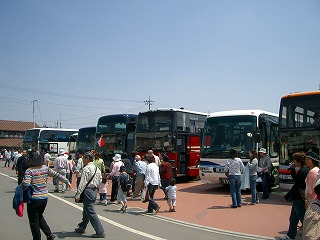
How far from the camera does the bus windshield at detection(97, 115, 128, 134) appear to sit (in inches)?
914

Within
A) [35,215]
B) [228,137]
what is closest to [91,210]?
[35,215]

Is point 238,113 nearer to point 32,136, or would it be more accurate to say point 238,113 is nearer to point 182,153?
point 182,153

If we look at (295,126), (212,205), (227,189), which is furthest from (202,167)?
(295,126)

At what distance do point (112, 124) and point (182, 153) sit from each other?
22.7 ft

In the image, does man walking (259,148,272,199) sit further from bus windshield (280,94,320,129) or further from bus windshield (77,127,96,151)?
bus windshield (77,127,96,151)

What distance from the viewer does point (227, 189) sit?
55.6 ft

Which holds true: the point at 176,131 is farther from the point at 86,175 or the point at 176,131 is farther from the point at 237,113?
the point at 86,175

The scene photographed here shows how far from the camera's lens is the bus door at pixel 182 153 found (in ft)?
59.6

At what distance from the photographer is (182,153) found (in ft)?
61.0

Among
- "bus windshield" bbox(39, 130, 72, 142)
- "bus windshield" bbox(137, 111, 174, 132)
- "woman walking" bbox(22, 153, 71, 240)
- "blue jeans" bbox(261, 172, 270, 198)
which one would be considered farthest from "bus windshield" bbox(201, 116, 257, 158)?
"bus windshield" bbox(39, 130, 72, 142)

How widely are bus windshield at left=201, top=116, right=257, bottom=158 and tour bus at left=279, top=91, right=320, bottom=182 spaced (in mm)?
2137

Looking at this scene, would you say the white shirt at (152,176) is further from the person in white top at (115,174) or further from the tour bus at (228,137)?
the tour bus at (228,137)

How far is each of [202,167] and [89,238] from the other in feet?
29.1

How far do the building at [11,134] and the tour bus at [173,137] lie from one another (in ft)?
179
